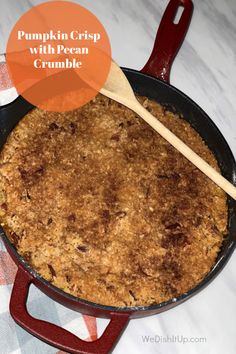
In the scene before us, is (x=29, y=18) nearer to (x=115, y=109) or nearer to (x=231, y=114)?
(x=115, y=109)

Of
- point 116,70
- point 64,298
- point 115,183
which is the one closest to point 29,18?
point 116,70

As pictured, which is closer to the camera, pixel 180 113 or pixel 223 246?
pixel 223 246

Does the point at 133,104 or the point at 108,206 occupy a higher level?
the point at 133,104

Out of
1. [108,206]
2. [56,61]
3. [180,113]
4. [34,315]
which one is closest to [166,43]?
[180,113]

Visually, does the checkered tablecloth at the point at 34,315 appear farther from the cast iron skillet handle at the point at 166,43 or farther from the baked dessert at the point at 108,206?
the cast iron skillet handle at the point at 166,43

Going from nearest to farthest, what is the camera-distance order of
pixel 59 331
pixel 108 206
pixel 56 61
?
pixel 59 331
pixel 108 206
pixel 56 61

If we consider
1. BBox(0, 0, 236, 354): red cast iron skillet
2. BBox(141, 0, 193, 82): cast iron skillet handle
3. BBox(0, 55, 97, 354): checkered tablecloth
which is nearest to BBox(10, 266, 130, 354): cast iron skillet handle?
BBox(0, 0, 236, 354): red cast iron skillet

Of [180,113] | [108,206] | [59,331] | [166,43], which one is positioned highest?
[166,43]

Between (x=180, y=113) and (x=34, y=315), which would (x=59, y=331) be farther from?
(x=180, y=113)
